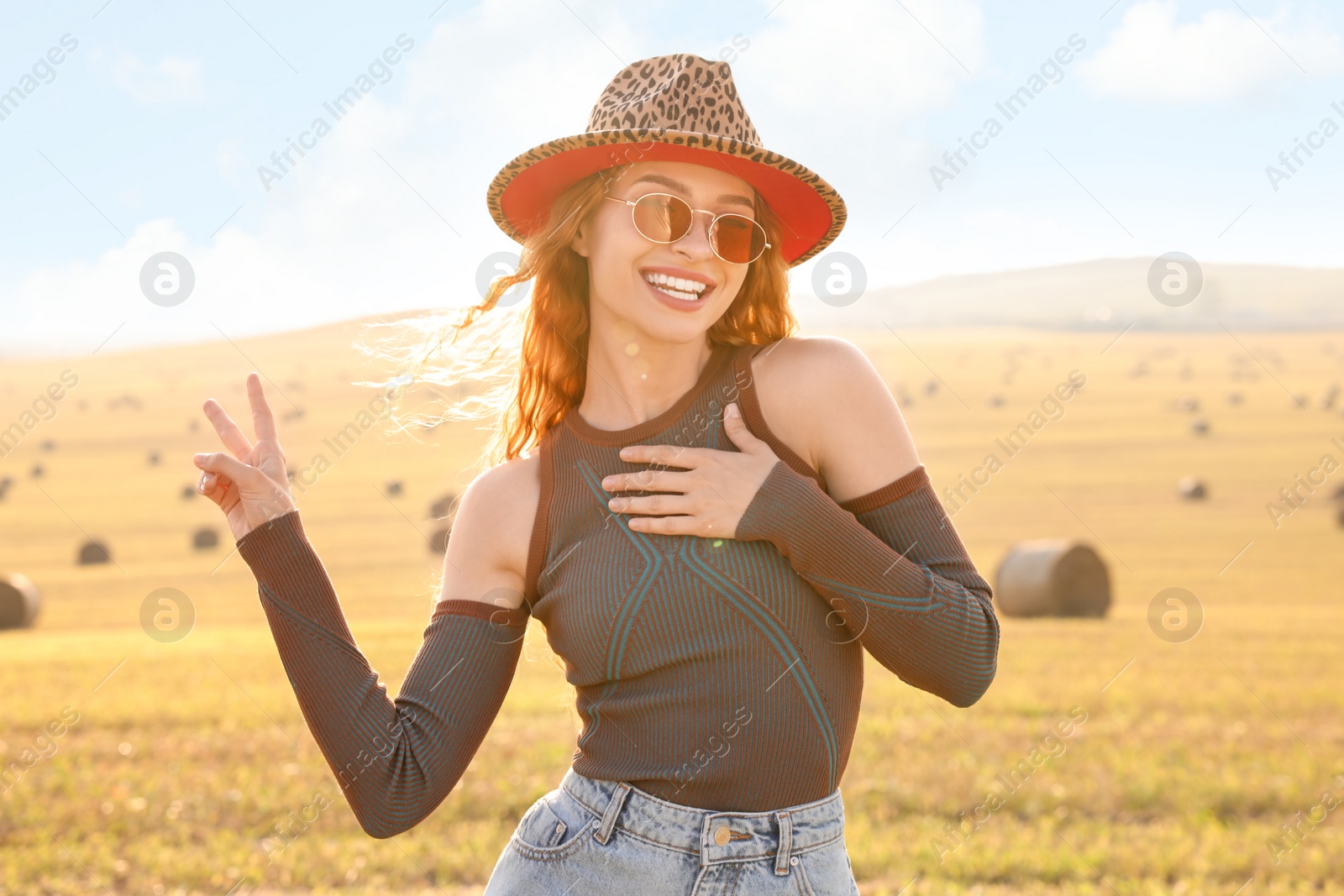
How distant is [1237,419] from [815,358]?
156 ft

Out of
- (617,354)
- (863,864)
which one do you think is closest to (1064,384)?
(863,864)

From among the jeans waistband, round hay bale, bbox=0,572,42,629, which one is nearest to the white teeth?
the jeans waistband

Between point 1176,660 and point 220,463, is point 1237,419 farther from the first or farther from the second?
point 220,463

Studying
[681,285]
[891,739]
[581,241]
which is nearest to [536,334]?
[581,241]

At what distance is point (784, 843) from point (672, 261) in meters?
1.19

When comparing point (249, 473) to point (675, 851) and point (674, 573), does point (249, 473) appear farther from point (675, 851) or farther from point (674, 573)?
point (675, 851)

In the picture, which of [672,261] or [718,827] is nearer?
[718,827]

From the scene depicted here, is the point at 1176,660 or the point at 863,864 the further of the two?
the point at 1176,660

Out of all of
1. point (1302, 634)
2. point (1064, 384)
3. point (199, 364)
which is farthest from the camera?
point (199, 364)

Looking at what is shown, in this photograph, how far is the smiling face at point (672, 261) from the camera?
2.39m

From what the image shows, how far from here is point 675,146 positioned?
7.80ft

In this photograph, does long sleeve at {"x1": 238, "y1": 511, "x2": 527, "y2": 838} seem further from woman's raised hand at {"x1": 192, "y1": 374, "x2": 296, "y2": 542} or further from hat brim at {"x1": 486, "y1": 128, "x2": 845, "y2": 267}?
hat brim at {"x1": 486, "y1": 128, "x2": 845, "y2": 267}

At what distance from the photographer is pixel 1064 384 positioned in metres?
50.2

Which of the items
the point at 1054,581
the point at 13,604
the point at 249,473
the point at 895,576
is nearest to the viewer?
the point at 895,576
